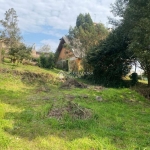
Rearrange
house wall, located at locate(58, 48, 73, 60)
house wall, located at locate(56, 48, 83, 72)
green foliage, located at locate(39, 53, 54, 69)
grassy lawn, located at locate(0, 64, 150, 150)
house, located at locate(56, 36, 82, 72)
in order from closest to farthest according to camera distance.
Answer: grassy lawn, located at locate(0, 64, 150, 150) < house, located at locate(56, 36, 82, 72) < house wall, located at locate(56, 48, 83, 72) < green foliage, located at locate(39, 53, 54, 69) < house wall, located at locate(58, 48, 73, 60)

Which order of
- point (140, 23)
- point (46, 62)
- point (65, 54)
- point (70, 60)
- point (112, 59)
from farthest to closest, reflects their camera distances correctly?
point (65, 54)
point (70, 60)
point (46, 62)
point (112, 59)
point (140, 23)

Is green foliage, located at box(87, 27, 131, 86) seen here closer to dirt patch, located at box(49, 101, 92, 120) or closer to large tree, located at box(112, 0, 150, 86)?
large tree, located at box(112, 0, 150, 86)

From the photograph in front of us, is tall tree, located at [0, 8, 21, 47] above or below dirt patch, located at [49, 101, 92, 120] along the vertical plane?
above

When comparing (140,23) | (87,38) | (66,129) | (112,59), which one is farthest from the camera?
(87,38)

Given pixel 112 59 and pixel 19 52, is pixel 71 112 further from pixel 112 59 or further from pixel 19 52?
pixel 19 52

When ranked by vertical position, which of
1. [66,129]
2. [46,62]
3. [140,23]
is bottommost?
[66,129]

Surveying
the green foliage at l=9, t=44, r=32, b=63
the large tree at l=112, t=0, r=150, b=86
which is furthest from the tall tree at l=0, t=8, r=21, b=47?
the large tree at l=112, t=0, r=150, b=86

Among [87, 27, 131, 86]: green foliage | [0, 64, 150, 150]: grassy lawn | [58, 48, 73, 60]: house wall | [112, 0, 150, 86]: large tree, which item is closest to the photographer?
[0, 64, 150, 150]: grassy lawn

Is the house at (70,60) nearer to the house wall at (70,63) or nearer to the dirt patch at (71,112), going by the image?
the house wall at (70,63)

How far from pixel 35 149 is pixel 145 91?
10229 millimetres

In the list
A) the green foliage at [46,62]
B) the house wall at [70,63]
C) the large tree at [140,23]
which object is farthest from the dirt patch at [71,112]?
the green foliage at [46,62]

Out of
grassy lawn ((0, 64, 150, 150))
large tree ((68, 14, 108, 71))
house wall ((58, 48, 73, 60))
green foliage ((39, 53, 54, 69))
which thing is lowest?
grassy lawn ((0, 64, 150, 150))

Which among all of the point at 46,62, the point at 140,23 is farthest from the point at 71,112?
the point at 46,62

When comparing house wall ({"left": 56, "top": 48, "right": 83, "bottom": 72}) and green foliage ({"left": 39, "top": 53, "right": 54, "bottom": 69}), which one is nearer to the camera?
house wall ({"left": 56, "top": 48, "right": 83, "bottom": 72})
